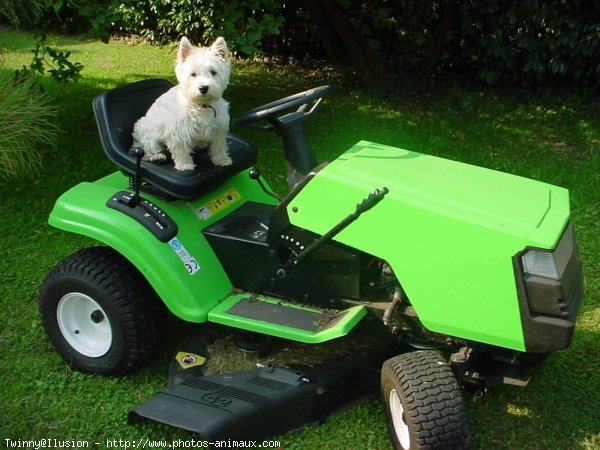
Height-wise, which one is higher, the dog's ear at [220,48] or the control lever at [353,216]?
the dog's ear at [220,48]

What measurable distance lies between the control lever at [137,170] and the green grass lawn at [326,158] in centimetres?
73

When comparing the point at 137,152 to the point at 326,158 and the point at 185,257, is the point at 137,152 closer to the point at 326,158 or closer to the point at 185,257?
the point at 185,257

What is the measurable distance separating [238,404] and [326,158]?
3111 mm

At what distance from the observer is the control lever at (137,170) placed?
288 cm

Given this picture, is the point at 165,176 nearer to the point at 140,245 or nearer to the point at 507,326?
the point at 140,245

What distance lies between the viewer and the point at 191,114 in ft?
9.62

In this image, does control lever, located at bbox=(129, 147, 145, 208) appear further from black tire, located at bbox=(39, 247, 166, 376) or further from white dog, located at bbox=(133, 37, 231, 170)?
black tire, located at bbox=(39, 247, 166, 376)

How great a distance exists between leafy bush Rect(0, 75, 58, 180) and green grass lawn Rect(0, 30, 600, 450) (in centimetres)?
18

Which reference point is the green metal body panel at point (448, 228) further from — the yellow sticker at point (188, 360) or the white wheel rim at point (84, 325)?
the white wheel rim at point (84, 325)

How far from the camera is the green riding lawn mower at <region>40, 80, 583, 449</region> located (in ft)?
7.77

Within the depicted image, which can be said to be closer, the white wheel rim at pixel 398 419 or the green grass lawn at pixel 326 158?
the white wheel rim at pixel 398 419

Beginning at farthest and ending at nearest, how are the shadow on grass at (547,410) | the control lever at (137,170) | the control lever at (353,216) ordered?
the control lever at (137,170) < the shadow on grass at (547,410) < the control lever at (353,216)

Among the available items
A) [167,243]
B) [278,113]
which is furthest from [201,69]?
Result: [167,243]

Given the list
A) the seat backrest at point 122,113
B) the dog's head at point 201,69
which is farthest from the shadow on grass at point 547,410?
the seat backrest at point 122,113
